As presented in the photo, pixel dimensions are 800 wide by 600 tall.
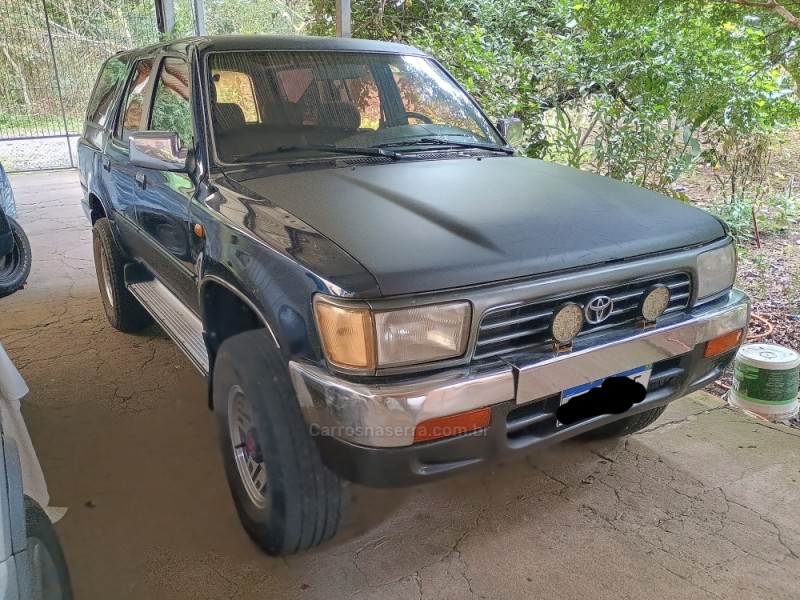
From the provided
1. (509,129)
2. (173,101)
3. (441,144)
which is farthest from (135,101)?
(509,129)

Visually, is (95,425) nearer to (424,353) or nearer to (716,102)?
(424,353)

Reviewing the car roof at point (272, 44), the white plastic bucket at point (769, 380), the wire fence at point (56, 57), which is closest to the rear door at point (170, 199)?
the car roof at point (272, 44)

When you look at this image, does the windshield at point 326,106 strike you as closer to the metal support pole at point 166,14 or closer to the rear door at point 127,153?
the rear door at point 127,153

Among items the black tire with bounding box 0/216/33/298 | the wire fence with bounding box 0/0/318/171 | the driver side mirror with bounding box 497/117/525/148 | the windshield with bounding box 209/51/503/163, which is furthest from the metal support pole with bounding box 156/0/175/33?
the driver side mirror with bounding box 497/117/525/148

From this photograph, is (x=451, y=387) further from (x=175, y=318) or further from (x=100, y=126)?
(x=100, y=126)

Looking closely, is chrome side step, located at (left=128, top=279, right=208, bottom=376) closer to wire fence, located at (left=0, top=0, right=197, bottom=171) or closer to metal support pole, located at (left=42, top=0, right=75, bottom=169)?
wire fence, located at (left=0, top=0, right=197, bottom=171)

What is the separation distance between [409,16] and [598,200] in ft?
21.1

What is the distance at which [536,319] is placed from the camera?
2.02 metres

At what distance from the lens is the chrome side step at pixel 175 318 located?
2.85m

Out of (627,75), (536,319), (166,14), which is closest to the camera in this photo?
(536,319)

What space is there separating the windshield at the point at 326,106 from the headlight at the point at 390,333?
45.1 inches

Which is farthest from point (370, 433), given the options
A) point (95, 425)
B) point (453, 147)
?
point (95, 425)

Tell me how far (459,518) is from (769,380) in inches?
72.2

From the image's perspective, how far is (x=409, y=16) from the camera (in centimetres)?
809
